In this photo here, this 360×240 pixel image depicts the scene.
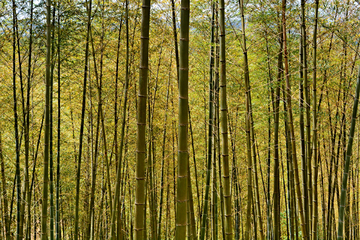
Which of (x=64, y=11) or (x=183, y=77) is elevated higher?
(x=64, y=11)

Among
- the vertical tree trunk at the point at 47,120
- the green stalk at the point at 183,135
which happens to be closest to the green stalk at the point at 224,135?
the green stalk at the point at 183,135

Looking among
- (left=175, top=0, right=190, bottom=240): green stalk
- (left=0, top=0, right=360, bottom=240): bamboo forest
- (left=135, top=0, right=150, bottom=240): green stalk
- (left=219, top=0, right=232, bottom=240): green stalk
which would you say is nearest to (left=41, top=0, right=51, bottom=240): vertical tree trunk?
(left=0, top=0, right=360, bottom=240): bamboo forest

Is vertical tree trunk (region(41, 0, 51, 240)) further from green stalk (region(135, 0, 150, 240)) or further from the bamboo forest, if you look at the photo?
green stalk (region(135, 0, 150, 240))

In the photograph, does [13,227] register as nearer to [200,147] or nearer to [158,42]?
[200,147]

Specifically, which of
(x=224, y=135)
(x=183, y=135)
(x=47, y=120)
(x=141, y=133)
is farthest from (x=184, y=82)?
(x=47, y=120)

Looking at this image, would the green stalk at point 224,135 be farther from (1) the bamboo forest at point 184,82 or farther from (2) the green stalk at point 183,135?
(2) the green stalk at point 183,135

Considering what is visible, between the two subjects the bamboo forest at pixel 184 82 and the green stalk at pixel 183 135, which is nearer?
the green stalk at pixel 183 135

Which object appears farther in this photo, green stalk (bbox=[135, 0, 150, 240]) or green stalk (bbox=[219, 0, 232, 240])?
green stalk (bbox=[219, 0, 232, 240])

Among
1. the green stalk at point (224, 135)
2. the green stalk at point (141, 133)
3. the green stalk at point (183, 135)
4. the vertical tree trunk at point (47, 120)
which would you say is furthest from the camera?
the vertical tree trunk at point (47, 120)

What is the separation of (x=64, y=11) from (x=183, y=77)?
Result: 10.1 feet

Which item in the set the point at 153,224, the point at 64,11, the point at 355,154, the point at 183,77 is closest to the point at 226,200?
the point at 183,77

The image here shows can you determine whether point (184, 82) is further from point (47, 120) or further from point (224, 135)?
point (47, 120)

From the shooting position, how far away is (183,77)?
1.50m

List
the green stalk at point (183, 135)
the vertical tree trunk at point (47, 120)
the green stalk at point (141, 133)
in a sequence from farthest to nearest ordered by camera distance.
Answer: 1. the vertical tree trunk at point (47, 120)
2. the green stalk at point (141, 133)
3. the green stalk at point (183, 135)
